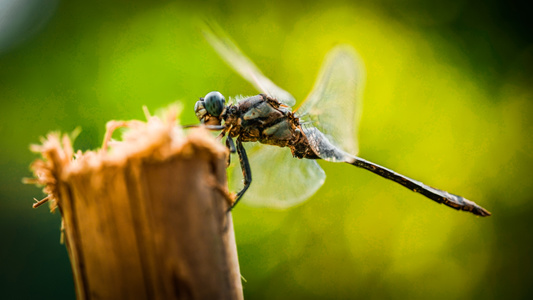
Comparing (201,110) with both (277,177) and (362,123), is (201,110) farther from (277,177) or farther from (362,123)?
(362,123)

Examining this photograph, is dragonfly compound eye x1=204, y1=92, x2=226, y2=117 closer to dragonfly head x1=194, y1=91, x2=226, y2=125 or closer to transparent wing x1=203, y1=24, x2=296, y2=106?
dragonfly head x1=194, y1=91, x2=226, y2=125

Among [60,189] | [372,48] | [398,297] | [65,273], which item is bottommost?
[398,297]

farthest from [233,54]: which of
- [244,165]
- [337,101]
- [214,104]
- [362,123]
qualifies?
[362,123]

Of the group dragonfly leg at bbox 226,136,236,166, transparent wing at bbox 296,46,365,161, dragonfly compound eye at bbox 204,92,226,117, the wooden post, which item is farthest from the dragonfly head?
the wooden post

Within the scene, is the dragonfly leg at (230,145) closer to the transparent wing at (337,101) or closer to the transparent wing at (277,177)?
the transparent wing at (277,177)

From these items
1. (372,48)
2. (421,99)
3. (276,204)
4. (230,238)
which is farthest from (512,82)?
(230,238)

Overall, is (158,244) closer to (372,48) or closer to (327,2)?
(372,48)
